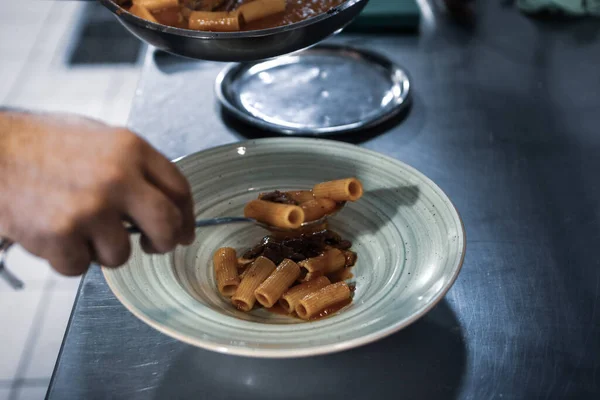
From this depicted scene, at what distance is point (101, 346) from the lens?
2.56 ft

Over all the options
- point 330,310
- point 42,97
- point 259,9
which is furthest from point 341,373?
point 42,97

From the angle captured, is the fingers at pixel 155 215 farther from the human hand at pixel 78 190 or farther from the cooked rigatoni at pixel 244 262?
the cooked rigatoni at pixel 244 262

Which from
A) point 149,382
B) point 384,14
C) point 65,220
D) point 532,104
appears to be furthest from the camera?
point 384,14

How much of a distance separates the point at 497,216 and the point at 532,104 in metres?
0.35

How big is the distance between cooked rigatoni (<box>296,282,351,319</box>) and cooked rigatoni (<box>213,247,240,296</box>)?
3.5 inches

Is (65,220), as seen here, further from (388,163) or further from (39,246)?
(388,163)

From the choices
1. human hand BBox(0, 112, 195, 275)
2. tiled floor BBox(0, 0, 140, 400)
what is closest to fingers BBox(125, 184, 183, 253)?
human hand BBox(0, 112, 195, 275)

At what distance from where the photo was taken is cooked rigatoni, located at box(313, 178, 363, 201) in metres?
0.87

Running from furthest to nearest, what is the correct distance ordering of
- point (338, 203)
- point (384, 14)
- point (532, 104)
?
point (384, 14) → point (532, 104) → point (338, 203)

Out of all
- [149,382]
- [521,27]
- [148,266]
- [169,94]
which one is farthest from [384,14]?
[149,382]

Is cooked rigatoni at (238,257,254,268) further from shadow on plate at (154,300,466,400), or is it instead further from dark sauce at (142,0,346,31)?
dark sauce at (142,0,346,31)

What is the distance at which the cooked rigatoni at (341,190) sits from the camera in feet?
2.84

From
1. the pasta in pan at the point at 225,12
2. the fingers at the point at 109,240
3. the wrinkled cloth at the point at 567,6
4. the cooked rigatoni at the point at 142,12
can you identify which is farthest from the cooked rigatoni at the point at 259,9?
the wrinkled cloth at the point at 567,6

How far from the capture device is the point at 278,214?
85cm
